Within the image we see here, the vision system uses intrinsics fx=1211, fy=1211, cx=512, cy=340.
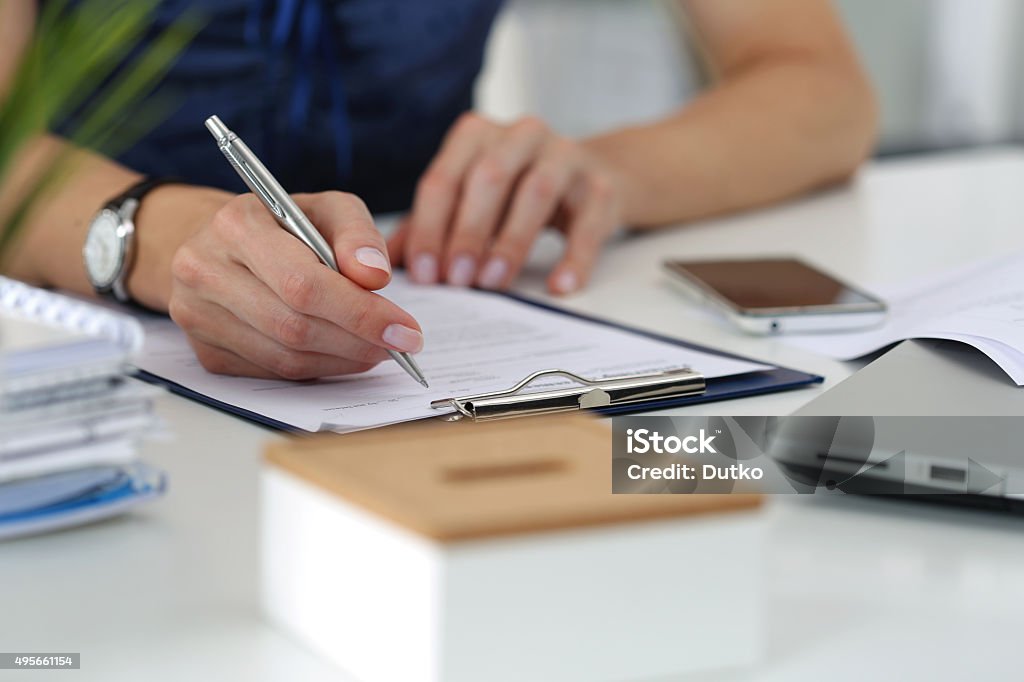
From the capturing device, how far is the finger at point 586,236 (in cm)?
91

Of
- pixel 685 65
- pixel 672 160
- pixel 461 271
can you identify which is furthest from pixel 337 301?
pixel 685 65

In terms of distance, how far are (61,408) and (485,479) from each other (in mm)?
161

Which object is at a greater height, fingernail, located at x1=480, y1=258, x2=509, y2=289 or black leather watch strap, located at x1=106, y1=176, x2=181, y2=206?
black leather watch strap, located at x1=106, y1=176, x2=181, y2=206

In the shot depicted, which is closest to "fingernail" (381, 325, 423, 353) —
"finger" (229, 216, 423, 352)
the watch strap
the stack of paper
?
"finger" (229, 216, 423, 352)

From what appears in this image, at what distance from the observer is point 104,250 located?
80 cm

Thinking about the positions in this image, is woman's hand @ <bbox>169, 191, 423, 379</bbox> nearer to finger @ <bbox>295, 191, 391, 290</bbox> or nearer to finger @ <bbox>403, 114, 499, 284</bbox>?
finger @ <bbox>295, 191, 391, 290</bbox>

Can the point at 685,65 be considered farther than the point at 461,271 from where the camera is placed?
Yes

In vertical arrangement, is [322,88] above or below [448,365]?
above

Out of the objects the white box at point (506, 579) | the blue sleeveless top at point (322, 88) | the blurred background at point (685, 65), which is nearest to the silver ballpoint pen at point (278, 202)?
the white box at point (506, 579)

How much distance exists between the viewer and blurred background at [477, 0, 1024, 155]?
2271mm

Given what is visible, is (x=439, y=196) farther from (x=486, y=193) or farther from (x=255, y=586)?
(x=255, y=586)

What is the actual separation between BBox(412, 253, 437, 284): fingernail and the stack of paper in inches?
17.3

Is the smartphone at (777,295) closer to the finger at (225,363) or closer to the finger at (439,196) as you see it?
the finger at (439,196)

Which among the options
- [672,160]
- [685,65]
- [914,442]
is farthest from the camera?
[685,65]
